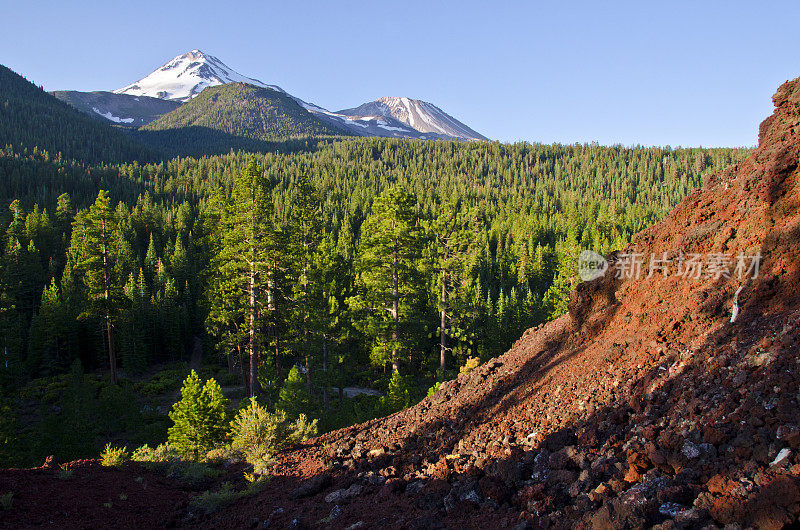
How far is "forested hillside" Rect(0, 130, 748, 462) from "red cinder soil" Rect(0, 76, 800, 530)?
807 cm

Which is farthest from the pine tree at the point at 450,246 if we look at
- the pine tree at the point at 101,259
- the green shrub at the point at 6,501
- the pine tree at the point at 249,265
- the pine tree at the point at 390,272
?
the pine tree at the point at 101,259

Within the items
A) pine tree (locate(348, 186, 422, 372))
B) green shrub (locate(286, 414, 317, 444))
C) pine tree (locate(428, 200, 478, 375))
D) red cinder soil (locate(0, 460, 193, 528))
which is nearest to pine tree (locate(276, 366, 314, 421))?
pine tree (locate(348, 186, 422, 372))

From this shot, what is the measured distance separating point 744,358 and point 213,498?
8.68 meters

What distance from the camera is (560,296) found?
119ft

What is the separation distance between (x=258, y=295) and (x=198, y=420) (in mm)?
7041

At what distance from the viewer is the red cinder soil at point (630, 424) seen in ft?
13.4

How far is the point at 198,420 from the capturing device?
1402 cm

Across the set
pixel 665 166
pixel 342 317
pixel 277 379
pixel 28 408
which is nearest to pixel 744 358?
pixel 277 379

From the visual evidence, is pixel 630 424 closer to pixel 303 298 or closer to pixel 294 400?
pixel 294 400

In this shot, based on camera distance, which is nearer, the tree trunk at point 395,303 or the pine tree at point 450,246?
the tree trunk at point 395,303

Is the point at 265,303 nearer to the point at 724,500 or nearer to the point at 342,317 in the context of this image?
the point at 342,317

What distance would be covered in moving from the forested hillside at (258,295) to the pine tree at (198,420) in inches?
125

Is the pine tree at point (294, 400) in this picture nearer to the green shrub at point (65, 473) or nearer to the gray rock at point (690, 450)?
the green shrub at point (65, 473)

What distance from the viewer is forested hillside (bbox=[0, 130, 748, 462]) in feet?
64.4
